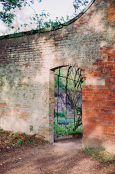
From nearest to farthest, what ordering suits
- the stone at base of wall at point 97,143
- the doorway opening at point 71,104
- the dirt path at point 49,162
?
1. the dirt path at point 49,162
2. the stone at base of wall at point 97,143
3. the doorway opening at point 71,104

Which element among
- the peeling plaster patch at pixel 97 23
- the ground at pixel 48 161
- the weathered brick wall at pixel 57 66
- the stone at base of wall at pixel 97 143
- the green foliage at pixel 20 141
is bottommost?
the ground at pixel 48 161

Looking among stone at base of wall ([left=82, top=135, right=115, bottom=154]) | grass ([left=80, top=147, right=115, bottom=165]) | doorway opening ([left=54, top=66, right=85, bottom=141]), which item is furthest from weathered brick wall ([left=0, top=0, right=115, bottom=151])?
doorway opening ([left=54, top=66, right=85, bottom=141])

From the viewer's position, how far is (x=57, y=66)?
4672 millimetres

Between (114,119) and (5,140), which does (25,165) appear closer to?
(5,140)

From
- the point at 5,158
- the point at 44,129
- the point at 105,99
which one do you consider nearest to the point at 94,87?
the point at 105,99

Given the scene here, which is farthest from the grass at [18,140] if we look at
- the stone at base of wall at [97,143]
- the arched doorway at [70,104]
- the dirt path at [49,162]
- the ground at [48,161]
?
the stone at base of wall at [97,143]

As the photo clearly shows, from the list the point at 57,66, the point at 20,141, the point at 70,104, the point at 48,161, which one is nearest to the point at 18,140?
the point at 20,141

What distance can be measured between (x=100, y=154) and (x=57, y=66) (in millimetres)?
2810

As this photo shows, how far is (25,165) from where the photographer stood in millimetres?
3426

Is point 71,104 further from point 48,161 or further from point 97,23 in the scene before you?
point 97,23

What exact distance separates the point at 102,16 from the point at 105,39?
644mm

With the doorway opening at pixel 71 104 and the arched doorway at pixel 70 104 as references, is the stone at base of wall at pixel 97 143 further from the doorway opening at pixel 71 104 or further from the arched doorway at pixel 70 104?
the doorway opening at pixel 71 104

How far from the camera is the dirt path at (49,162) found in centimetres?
315

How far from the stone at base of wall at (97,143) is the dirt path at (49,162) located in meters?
0.34
